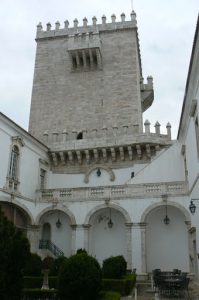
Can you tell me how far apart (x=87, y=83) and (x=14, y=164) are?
1147cm

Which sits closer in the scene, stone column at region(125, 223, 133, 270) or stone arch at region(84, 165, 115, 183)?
stone column at region(125, 223, 133, 270)

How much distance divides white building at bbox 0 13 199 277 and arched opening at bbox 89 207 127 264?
0.06 metres

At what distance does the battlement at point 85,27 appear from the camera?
1237 inches

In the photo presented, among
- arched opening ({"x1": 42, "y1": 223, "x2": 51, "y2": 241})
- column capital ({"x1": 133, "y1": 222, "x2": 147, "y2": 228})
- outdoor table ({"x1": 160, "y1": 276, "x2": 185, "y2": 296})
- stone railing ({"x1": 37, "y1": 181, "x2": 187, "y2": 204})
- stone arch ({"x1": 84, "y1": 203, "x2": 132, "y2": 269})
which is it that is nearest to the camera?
outdoor table ({"x1": 160, "y1": 276, "x2": 185, "y2": 296})

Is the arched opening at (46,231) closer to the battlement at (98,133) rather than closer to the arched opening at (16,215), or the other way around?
the arched opening at (16,215)

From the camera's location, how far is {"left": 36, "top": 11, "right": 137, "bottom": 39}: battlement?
103ft

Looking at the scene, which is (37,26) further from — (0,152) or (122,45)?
(0,152)

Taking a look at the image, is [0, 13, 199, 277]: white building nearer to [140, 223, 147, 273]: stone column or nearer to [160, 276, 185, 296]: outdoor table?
[140, 223, 147, 273]: stone column

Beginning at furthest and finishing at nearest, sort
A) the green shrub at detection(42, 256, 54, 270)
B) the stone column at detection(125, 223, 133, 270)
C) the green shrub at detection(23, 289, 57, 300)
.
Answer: the stone column at detection(125, 223, 133, 270) → the green shrub at detection(42, 256, 54, 270) → the green shrub at detection(23, 289, 57, 300)

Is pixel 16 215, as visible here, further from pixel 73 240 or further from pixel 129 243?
pixel 129 243

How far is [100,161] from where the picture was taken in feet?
83.8

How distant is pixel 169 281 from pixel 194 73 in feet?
27.3

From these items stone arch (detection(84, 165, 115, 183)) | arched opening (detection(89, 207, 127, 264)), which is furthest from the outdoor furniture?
stone arch (detection(84, 165, 115, 183))

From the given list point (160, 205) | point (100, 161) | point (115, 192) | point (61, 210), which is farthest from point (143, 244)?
point (100, 161)
